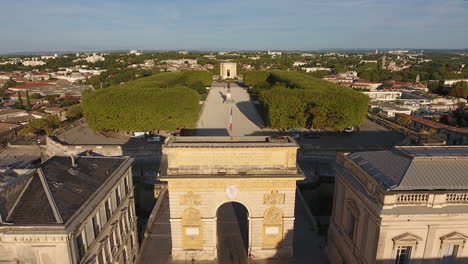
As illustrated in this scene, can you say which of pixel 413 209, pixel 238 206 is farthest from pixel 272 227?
pixel 413 209

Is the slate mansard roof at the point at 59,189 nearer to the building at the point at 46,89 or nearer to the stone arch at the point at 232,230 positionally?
the stone arch at the point at 232,230

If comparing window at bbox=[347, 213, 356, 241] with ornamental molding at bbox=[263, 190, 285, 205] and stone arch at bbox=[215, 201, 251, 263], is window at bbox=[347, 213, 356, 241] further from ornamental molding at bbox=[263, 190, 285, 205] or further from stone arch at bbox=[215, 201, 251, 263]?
stone arch at bbox=[215, 201, 251, 263]

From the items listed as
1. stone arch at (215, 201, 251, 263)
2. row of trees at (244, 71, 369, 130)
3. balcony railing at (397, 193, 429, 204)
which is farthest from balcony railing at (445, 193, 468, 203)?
row of trees at (244, 71, 369, 130)

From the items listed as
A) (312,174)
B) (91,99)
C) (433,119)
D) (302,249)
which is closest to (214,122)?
(91,99)

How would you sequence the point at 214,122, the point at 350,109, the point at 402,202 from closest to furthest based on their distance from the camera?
1. the point at 402,202
2. the point at 350,109
3. the point at 214,122

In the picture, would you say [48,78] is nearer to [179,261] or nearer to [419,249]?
[179,261]
